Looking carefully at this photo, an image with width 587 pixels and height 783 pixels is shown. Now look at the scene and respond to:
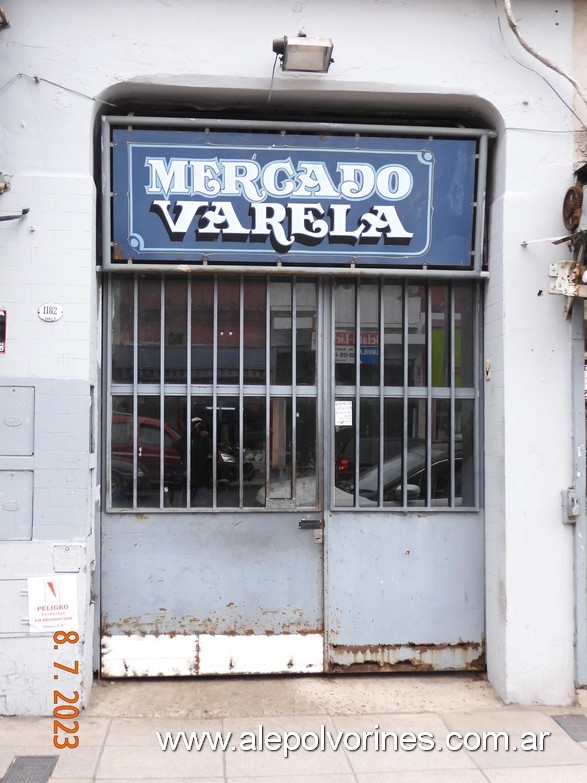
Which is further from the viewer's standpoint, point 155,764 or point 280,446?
point 280,446

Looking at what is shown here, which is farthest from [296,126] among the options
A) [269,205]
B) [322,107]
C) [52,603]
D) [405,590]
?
[52,603]

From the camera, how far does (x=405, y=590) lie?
5750 mm

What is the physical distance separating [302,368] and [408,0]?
111 inches

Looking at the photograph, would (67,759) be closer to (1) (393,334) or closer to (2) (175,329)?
(2) (175,329)

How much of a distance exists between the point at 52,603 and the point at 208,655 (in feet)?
4.20

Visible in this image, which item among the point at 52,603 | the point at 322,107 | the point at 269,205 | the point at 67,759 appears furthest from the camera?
the point at 322,107

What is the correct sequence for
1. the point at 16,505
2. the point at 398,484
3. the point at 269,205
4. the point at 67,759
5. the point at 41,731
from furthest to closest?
1. the point at 398,484
2. the point at 269,205
3. the point at 16,505
4. the point at 41,731
5. the point at 67,759

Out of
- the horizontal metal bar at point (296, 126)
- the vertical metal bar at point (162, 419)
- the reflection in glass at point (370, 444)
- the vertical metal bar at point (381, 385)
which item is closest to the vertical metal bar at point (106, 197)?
the horizontal metal bar at point (296, 126)

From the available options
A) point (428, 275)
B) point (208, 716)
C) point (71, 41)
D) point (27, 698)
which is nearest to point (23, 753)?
point (27, 698)

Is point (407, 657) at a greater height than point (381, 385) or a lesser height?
lesser

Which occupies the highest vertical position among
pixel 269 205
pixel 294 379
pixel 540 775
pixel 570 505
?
pixel 269 205

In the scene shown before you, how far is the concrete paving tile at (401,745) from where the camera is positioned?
15.0 ft

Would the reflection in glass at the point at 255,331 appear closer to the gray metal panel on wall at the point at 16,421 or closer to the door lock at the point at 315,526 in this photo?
the door lock at the point at 315,526

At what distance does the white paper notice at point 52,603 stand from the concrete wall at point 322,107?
91 mm
